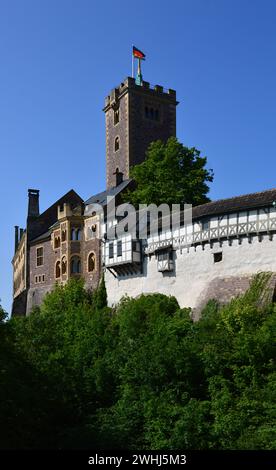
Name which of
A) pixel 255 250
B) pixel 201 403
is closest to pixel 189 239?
pixel 255 250

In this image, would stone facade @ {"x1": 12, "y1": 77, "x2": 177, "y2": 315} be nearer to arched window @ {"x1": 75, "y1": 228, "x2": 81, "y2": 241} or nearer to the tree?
arched window @ {"x1": 75, "y1": 228, "x2": 81, "y2": 241}

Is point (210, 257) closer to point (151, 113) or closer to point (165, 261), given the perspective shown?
point (165, 261)

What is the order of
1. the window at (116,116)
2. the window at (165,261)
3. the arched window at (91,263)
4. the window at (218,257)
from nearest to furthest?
the window at (218,257) → the window at (165,261) → the arched window at (91,263) → the window at (116,116)

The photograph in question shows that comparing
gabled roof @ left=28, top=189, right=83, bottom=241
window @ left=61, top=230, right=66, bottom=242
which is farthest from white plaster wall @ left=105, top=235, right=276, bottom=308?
gabled roof @ left=28, top=189, right=83, bottom=241

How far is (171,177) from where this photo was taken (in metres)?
50.5

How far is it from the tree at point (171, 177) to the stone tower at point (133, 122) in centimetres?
858

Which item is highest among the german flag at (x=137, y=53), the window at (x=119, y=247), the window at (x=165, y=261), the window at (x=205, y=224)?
the german flag at (x=137, y=53)

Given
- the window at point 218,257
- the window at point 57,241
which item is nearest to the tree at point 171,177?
the window at point 57,241

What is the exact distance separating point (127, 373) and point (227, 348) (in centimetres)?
578

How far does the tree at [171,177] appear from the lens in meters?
49.8

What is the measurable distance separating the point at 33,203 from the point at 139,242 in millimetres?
19758

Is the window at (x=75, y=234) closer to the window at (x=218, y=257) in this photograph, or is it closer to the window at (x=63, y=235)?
the window at (x=63, y=235)

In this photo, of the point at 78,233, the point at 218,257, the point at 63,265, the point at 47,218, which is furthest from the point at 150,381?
the point at 47,218
